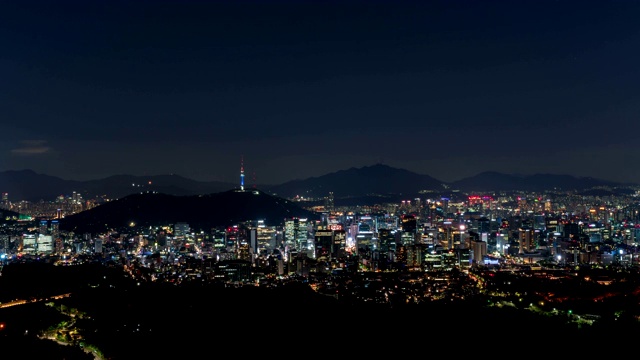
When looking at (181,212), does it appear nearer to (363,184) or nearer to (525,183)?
(363,184)

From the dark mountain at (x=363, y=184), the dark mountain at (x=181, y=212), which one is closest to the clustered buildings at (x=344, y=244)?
the dark mountain at (x=181, y=212)

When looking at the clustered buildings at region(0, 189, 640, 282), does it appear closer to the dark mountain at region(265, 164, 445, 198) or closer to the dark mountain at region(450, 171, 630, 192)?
the dark mountain at region(265, 164, 445, 198)

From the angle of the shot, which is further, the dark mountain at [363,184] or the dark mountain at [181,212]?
the dark mountain at [363,184]

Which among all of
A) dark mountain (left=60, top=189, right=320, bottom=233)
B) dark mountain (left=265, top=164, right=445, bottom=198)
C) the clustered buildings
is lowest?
the clustered buildings

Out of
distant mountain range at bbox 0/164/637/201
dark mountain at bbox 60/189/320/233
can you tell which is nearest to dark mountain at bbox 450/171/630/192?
distant mountain range at bbox 0/164/637/201

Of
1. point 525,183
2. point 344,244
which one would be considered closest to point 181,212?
point 344,244

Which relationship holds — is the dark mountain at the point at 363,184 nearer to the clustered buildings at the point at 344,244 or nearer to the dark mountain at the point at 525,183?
the dark mountain at the point at 525,183
